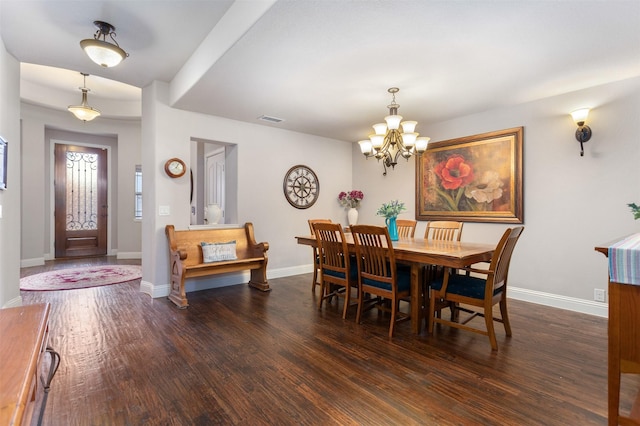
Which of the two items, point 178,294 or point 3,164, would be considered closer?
point 3,164

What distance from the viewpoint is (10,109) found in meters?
3.16

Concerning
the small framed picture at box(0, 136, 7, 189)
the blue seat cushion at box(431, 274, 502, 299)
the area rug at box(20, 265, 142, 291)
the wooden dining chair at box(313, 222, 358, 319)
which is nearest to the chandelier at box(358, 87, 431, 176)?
the wooden dining chair at box(313, 222, 358, 319)

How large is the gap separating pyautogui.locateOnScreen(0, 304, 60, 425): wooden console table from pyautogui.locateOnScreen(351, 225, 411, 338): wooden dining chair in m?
2.21

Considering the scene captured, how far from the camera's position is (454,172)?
14.6 ft

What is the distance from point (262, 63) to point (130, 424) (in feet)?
9.06

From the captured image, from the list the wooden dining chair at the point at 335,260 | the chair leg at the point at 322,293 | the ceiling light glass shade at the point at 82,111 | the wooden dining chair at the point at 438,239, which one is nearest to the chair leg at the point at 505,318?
the wooden dining chair at the point at 438,239

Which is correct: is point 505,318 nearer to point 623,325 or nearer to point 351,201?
point 623,325

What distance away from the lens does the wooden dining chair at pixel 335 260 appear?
3.18 m

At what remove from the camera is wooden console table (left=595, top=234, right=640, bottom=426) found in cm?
139

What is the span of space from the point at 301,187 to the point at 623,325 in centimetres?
441

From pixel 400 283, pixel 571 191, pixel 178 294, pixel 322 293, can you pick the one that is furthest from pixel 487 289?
A: pixel 178 294

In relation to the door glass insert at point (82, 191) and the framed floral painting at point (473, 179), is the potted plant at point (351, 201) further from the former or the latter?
the door glass insert at point (82, 191)

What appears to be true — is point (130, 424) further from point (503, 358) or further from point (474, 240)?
point (474, 240)

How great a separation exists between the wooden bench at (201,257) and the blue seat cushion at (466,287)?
2404mm
